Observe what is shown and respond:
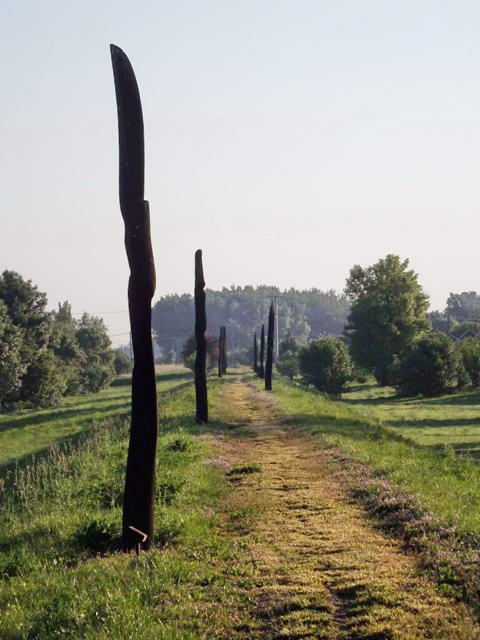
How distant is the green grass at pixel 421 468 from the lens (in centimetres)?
1255

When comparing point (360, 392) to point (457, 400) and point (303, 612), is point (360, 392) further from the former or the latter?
point (303, 612)

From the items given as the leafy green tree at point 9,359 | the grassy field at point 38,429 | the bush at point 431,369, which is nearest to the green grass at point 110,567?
the grassy field at point 38,429

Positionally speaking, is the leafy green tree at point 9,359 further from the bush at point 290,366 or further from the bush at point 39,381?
the bush at point 290,366

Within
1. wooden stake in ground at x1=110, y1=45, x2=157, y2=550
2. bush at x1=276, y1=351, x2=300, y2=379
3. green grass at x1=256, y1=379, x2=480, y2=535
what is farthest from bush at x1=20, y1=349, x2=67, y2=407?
wooden stake in ground at x1=110, y1=45, x2=157, y2=550

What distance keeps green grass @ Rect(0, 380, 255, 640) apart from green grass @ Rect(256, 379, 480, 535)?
3.60m

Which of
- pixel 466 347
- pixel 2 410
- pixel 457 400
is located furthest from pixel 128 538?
pixel 466 347

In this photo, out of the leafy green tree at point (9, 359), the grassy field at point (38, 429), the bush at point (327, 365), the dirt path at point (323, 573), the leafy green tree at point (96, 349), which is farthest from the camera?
the leafy green tree at point (96, 349)

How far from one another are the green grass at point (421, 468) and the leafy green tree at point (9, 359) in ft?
118

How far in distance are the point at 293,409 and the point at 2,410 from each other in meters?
44.4

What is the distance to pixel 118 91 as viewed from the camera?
40.6 ft

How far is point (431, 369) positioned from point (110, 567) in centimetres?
6843

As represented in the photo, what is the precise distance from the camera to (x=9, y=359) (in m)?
60.5

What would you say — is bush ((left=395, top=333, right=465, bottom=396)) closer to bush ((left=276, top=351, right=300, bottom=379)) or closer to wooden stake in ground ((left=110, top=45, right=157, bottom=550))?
bush ((left=276, top=351, right=300, bottom=379))

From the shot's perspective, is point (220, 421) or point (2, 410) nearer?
point (220, 421)
